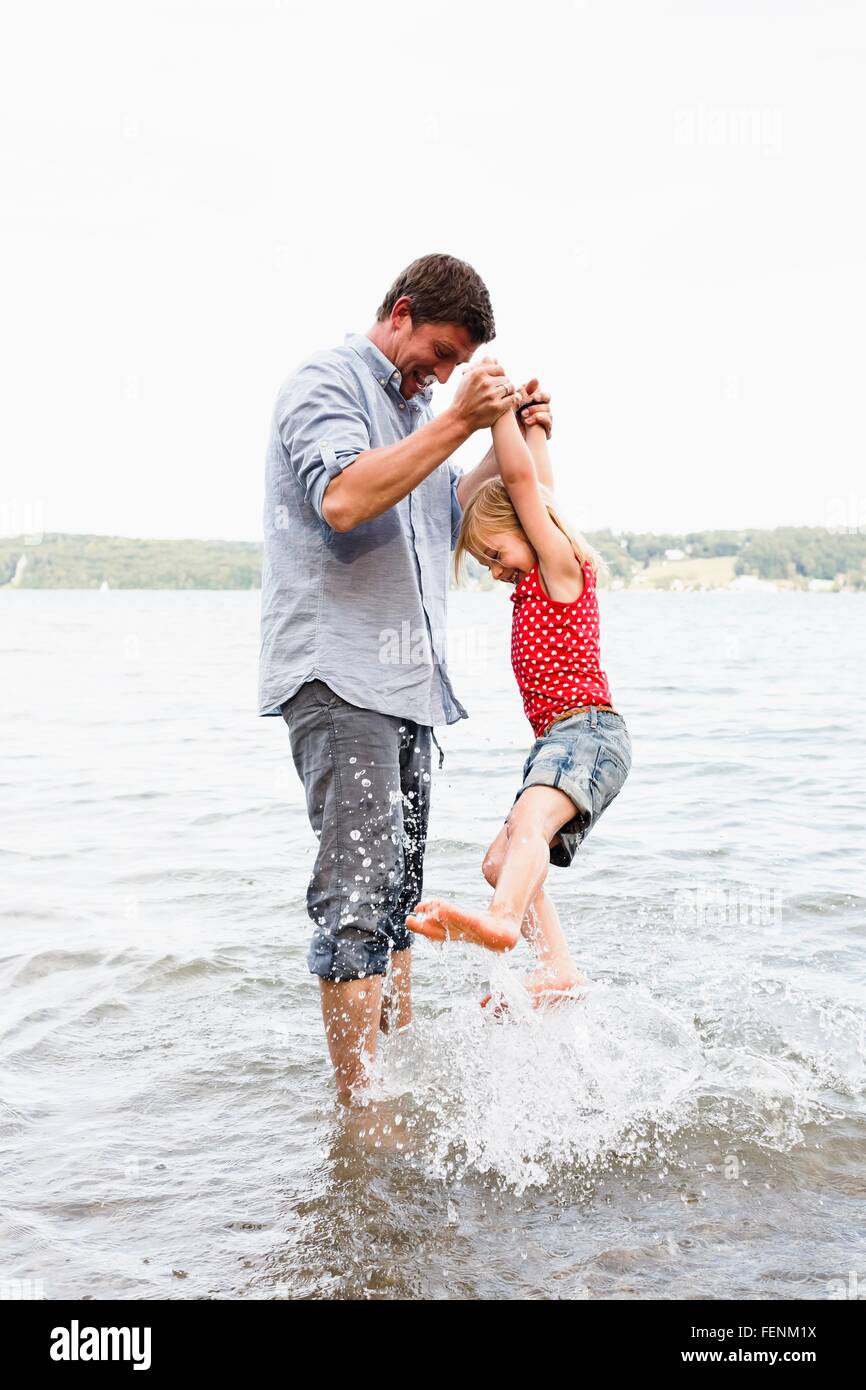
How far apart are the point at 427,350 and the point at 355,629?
95cm

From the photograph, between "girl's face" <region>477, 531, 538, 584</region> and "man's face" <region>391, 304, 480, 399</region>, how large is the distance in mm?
642

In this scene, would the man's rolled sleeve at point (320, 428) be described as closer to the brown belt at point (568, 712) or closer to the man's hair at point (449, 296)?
the man's hair at point (449, 296)

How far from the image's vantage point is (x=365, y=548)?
381 cm

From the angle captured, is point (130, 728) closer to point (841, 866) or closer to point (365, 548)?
point (841, 866)

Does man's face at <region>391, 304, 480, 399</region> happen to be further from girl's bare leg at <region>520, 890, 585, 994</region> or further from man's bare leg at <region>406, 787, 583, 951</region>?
girl's bare leg at <region>520, 890, 585, 994</region>

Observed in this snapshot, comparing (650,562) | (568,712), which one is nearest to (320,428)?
(568,712)

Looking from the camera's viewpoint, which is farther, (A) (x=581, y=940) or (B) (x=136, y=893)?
(B) (x=136, y=893)

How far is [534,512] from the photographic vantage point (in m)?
4.24

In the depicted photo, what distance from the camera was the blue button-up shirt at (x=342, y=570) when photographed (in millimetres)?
3697

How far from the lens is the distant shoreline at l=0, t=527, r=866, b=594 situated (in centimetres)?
8881

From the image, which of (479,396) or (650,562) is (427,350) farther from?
(650,562)

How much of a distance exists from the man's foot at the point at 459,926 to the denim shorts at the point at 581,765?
2.28 feet
